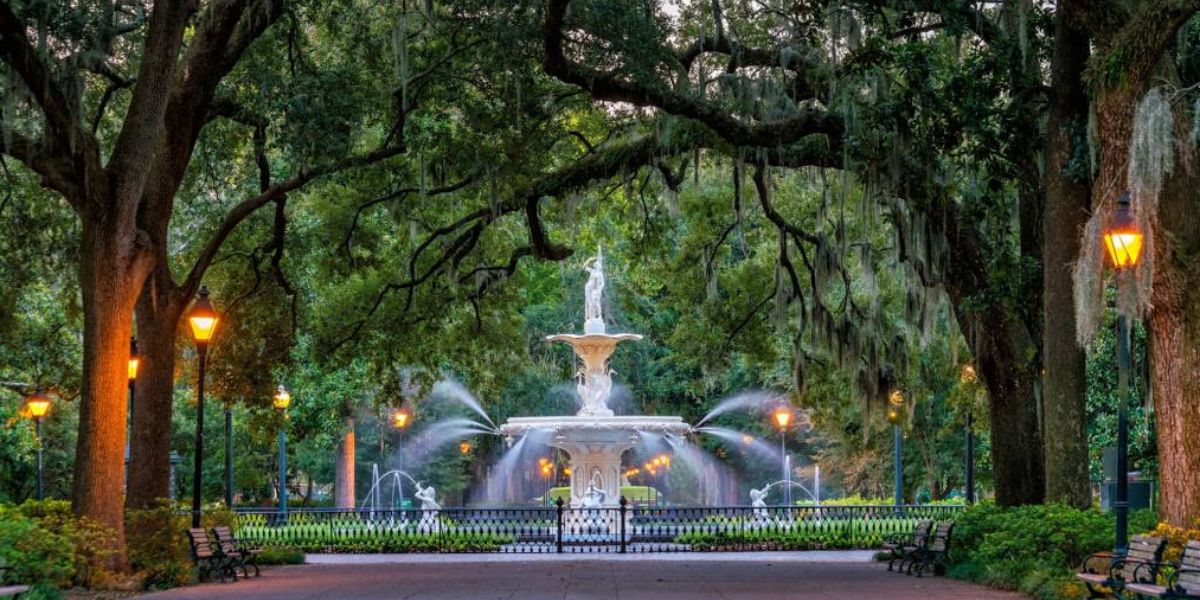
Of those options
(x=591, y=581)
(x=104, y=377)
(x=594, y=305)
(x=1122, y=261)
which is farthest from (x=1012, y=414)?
(x=594, y=305)

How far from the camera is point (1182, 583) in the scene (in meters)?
12.0

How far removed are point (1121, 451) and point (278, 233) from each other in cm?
1576

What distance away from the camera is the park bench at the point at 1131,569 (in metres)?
12.7

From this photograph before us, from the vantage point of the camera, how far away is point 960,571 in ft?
62.8

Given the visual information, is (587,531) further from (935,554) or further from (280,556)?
(935,554)

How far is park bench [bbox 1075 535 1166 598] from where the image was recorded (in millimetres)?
12719

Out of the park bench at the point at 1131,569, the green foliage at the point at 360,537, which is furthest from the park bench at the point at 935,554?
the green foliage at the point at 360,537

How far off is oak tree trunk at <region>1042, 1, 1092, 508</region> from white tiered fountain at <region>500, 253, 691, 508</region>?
1595 centimetres

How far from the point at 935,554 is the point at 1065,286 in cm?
480

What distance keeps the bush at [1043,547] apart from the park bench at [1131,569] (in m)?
0.69

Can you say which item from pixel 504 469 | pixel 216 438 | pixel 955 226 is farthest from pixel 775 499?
pixel 955 226

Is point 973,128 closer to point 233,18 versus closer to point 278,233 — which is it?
point 233,18

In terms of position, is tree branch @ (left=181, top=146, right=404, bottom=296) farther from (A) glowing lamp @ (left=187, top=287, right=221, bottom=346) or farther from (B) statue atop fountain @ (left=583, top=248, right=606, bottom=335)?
(B) statue atop fountain @ (left=583, top=248, right=606, bottom=335)

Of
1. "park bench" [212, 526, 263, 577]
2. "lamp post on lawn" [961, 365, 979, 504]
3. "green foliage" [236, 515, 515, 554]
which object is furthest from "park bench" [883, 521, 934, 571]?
"green foliage" [236, 515, 515, 554]
